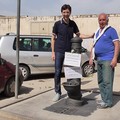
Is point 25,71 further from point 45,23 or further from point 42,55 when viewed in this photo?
point 45,23

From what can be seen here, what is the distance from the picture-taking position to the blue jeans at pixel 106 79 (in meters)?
5.81

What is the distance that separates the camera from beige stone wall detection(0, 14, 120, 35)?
19120mm

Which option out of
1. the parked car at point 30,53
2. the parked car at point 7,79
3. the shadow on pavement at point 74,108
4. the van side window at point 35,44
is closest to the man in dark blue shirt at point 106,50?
the shadow on pavement at point 74,108

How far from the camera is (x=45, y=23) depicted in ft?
71.3

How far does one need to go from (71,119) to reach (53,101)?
1267mm

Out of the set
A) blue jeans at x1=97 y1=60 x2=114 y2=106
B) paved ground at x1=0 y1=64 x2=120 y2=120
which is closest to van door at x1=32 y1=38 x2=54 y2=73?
paved ground at x1=0 y1=64 x2=120 y2=120

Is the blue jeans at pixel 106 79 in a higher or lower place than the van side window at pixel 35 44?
lower

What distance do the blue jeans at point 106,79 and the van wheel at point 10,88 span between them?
2.39 meters

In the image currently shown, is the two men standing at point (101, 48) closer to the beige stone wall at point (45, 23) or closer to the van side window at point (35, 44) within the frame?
the van side window at point (35, 44)

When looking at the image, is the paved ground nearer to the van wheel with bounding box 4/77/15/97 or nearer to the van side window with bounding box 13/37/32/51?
the van wheel with bounding box 4/77/15/97

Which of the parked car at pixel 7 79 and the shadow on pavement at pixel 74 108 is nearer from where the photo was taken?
the shadow on pavement at pixel 74 108

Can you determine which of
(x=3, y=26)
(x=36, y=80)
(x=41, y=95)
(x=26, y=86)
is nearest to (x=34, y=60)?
(x=36, y=80)

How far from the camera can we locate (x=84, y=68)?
37.9ft

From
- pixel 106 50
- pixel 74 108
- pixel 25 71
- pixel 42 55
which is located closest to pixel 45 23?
pixel 42 55
